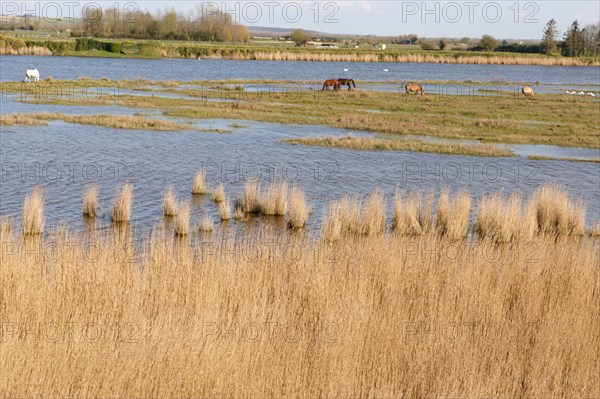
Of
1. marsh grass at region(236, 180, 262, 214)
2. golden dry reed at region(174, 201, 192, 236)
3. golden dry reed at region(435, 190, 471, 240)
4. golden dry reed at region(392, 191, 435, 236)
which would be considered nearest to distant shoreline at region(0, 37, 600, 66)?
marsh grass at region(236, 180, 262, 214)

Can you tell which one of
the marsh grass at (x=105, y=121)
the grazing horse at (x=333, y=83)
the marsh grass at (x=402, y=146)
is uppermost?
the grazing horse at (x=333, y=83)

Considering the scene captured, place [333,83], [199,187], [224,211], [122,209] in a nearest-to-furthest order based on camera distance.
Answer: [122,209]
[224,211]
[199,187]
[333,83]

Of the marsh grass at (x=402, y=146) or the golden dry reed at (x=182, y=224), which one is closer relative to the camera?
the golden dry reed at (x=182, y=224)

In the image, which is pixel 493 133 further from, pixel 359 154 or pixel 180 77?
pixel 180 77

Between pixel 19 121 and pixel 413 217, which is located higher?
pixel 19 121

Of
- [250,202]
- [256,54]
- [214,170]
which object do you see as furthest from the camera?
[256,54]

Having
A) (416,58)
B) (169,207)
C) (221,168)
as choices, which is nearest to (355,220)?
(169,207)

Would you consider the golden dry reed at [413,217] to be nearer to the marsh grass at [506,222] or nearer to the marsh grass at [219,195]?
the marsh grass at [506,222]

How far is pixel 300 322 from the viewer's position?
891 cm

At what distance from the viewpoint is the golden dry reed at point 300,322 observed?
7.29 meters

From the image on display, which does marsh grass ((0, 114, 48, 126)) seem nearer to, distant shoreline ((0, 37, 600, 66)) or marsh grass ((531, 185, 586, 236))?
marsh grass ((531, 185, 586, 236))

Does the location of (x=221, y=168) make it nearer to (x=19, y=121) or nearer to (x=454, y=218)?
(x=454, y=218)

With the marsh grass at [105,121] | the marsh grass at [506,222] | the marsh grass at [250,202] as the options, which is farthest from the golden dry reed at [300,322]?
the marsh grass at [105,121]

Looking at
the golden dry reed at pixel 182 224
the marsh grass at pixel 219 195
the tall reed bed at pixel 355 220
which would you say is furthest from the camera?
the marsh grass at pixel 219 195
